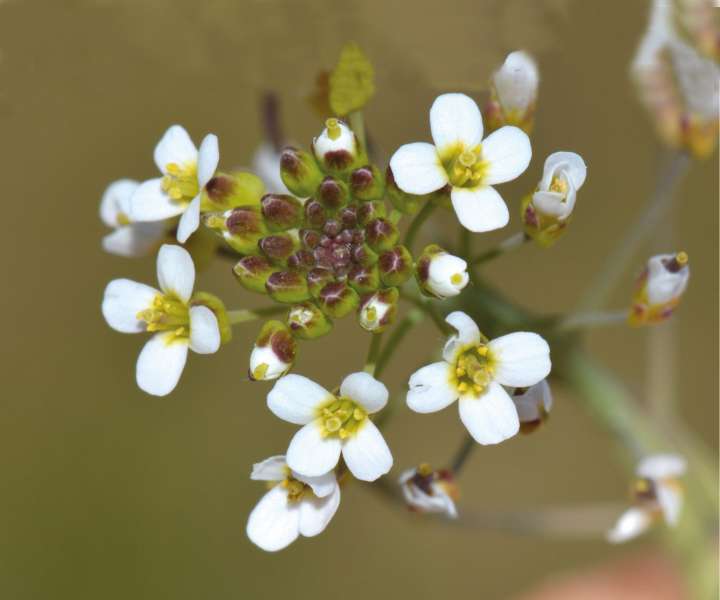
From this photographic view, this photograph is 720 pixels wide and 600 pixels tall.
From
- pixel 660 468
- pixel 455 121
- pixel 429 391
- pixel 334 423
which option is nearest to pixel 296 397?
pixel 334 423

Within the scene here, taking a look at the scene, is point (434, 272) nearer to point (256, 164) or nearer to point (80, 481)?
point (256, 164)

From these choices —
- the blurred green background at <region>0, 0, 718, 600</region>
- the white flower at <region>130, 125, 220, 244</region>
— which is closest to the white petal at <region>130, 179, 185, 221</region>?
the white flower at <region>130, 125, 220, 244</region>

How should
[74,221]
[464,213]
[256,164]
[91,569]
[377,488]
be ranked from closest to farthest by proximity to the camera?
[464,213] → [377,488] → [256,164] → [91,569] → [74,221]

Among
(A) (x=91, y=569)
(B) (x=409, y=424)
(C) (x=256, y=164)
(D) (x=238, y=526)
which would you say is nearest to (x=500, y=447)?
(B) (x=409, y=424)

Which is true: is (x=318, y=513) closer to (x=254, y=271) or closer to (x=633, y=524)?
(x=254, y=271)

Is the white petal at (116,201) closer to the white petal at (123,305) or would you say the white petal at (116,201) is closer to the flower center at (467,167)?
the white petal at (123,305)

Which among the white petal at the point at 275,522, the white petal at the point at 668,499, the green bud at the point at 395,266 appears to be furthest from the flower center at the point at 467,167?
the white petal at the point at 668,499
